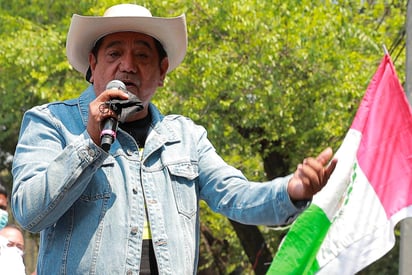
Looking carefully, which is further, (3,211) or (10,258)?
(3,211)

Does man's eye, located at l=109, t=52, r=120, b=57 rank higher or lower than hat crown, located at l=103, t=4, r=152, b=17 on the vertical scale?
lower

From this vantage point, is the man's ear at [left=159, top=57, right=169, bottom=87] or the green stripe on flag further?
the man's ear at [left=159, top=57, right=169, bottom=87]

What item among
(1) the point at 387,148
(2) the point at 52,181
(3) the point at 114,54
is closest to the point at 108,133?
(2) the point at 52,181

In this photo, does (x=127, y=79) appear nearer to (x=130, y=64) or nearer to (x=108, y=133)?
(x=130, y=64)

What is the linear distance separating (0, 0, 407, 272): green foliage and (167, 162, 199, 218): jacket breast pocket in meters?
10.2

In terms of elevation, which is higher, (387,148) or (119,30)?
(119,30)

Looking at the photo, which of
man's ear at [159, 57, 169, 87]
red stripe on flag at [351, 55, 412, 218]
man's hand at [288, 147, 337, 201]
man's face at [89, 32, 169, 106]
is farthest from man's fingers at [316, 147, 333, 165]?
man's ear at [159, 57, 169, 87]

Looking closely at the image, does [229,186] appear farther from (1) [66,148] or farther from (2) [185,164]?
(1) [66,148]

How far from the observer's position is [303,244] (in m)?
3.56

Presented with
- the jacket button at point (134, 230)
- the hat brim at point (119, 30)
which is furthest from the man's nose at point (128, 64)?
the jacket button at point (134, 230)

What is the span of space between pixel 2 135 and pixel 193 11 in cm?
778

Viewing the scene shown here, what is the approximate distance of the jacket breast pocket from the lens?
3760mm

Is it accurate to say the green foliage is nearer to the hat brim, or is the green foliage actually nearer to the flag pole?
the flag pole

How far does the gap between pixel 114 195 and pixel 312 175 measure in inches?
29.9
